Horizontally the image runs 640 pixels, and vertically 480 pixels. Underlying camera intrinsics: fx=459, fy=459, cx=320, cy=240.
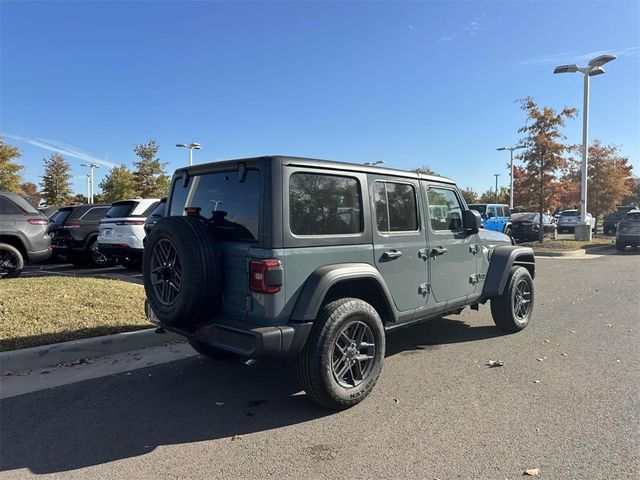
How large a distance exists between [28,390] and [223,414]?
194 cm

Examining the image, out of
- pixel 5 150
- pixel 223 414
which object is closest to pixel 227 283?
pixel 223 414

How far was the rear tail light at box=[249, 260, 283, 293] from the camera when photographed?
3.37 meters

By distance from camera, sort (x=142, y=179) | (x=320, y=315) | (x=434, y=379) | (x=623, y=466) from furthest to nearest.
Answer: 1. (x=142, y=179)
2. (x=434, y=379)
3. (x=320, y=315)
4. (x=623, y=466)

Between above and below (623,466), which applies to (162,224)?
above

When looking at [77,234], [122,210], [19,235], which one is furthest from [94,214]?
[19,235]

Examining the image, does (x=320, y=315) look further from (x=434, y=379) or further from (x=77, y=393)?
(x=77, y=393)

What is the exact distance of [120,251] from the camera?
10.3 metres

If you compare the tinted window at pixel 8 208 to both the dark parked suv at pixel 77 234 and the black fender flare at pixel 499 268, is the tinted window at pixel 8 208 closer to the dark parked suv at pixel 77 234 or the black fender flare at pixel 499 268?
the dark parked suv at pixel 77 234

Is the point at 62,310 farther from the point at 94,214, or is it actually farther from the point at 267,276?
the point at 94,214

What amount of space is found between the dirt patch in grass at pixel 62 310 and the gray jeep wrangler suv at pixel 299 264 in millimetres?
1749

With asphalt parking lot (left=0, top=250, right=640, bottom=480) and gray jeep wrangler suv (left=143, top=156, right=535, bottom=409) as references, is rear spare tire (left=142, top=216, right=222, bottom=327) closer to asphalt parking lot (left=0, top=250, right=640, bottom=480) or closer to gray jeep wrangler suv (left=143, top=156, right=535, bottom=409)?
gray jeep wrangler suv (left=143, top=156, right=535, bottom=409)

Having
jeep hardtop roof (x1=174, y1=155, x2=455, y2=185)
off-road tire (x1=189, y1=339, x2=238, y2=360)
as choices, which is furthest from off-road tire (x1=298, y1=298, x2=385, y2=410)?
off-road tire (x1=189, y1=339, x2=238, y2=360)

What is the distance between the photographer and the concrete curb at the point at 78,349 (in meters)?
4.65

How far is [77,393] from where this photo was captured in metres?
4.14
